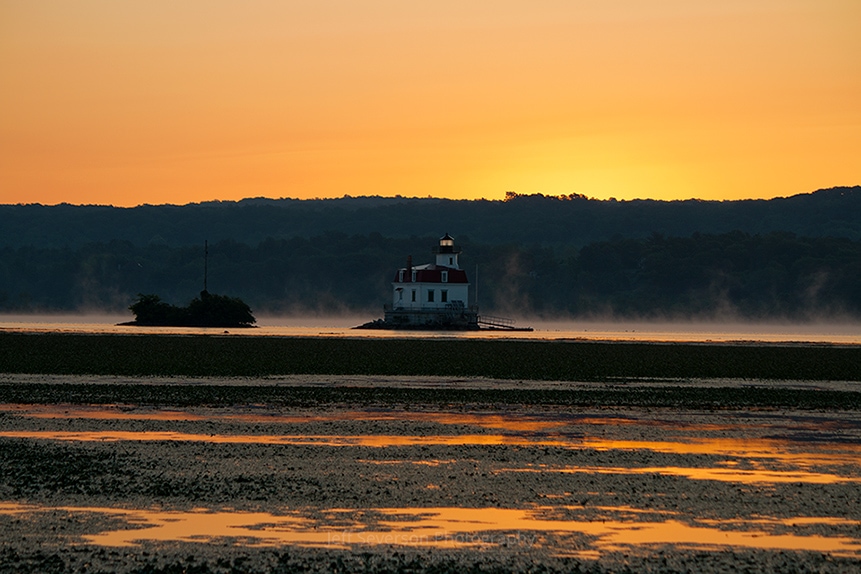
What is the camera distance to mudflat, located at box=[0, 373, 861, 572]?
55.3ft

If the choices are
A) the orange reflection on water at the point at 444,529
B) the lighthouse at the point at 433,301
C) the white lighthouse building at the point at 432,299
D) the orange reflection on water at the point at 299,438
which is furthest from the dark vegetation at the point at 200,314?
the orange reflection on water at the point at 444,529

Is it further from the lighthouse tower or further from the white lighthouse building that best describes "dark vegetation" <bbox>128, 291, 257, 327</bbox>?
the lighthouse tower

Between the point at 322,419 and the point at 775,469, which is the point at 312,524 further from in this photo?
the point at 322,419

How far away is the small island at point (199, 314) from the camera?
12925cm

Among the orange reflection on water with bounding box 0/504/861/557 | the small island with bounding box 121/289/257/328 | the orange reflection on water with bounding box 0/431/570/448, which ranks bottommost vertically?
the orange reflection on water with bounding box 0/504/861/557

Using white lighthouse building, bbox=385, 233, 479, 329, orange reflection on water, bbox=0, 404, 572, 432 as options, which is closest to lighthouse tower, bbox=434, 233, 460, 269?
white lighthouse building, bbox=385, 233, 479, 329

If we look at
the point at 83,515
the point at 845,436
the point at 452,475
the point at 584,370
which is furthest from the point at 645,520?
the point at 584,370

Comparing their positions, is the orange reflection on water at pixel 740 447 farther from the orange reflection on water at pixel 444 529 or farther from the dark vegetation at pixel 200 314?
the dark vegetation at pixel 200 314

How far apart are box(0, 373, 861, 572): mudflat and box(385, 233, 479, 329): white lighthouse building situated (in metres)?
93.2

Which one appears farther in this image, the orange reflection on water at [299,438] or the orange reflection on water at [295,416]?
the orange reflection on water at [295,416]

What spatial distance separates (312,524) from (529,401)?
68.3ft

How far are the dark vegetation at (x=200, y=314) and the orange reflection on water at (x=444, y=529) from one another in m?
110

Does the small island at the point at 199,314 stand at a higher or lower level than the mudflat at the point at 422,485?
higher

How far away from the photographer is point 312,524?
1873 centimetres
